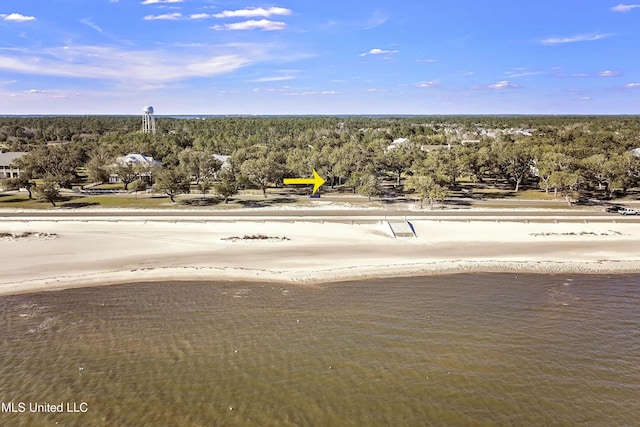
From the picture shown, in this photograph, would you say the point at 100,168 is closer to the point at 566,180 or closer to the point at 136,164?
the point at 136,164

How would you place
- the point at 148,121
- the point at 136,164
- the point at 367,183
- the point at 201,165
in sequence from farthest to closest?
the point at 148,121
the point at 136,164
the point at 201,165
the point at 367,183

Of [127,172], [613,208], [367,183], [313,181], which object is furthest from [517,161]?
[127,172]

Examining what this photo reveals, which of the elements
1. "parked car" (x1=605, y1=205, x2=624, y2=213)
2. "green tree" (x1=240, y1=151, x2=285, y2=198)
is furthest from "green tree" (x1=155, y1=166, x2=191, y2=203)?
"parked car" (x1=605, y1=205, x2=624, y2=213)

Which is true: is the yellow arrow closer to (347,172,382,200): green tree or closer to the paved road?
(347,172,382,200): green tree

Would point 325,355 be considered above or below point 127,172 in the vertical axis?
below

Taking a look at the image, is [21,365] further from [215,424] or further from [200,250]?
[200,250]

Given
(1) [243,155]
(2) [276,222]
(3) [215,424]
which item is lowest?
(3) [215,424]

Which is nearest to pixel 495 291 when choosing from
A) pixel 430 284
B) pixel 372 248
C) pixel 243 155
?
pixel 430 284
